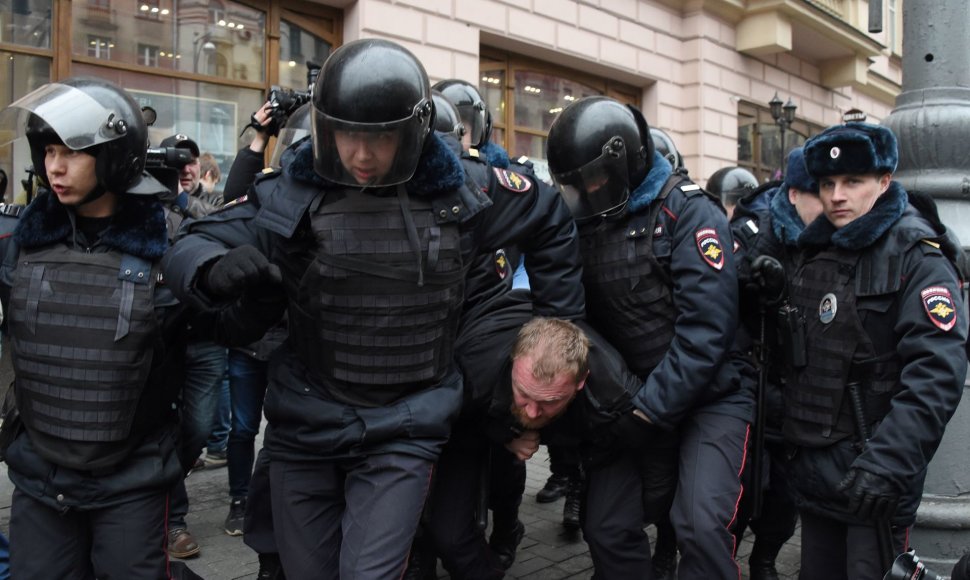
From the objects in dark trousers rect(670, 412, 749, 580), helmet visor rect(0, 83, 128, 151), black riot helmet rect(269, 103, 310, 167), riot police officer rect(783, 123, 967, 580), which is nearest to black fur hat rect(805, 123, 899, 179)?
riot police officer rect(783, 123, 967, 580)

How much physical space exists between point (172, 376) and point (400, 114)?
117 centimetres

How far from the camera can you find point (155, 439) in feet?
9.07

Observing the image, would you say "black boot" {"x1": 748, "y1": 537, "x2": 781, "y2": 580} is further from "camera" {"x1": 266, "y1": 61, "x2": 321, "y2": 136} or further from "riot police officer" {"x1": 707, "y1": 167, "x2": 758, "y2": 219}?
"riot police officer" {"x1": 707, "y1": 167, "x2": 758, "y2": 219}

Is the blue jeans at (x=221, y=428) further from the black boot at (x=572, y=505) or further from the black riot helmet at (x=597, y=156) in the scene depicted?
the black riot helmet at (x=597, y=156)

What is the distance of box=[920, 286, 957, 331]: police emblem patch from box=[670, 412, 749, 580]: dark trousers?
2.65 feet

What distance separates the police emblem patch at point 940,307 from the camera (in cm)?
270

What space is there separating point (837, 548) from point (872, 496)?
509 millimetres

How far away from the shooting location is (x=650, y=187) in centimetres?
334

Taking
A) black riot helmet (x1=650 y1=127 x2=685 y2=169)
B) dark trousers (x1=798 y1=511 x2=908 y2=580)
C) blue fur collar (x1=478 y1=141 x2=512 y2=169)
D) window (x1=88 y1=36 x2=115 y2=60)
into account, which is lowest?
dark trousers (x1=798 y1=511 x2=908 y2=580)

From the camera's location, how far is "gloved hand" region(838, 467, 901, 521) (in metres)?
2.63

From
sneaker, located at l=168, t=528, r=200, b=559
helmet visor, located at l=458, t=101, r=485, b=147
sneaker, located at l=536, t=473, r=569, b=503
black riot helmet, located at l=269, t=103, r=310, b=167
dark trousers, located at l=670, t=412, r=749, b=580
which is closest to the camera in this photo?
dark trousers, located at l=670, t=412, r=749, b=580

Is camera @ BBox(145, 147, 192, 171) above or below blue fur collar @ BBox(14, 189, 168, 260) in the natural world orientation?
above

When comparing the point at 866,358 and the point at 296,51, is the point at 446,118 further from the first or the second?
the point at 296,51

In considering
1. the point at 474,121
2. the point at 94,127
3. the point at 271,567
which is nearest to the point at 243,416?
the point at 271,567
